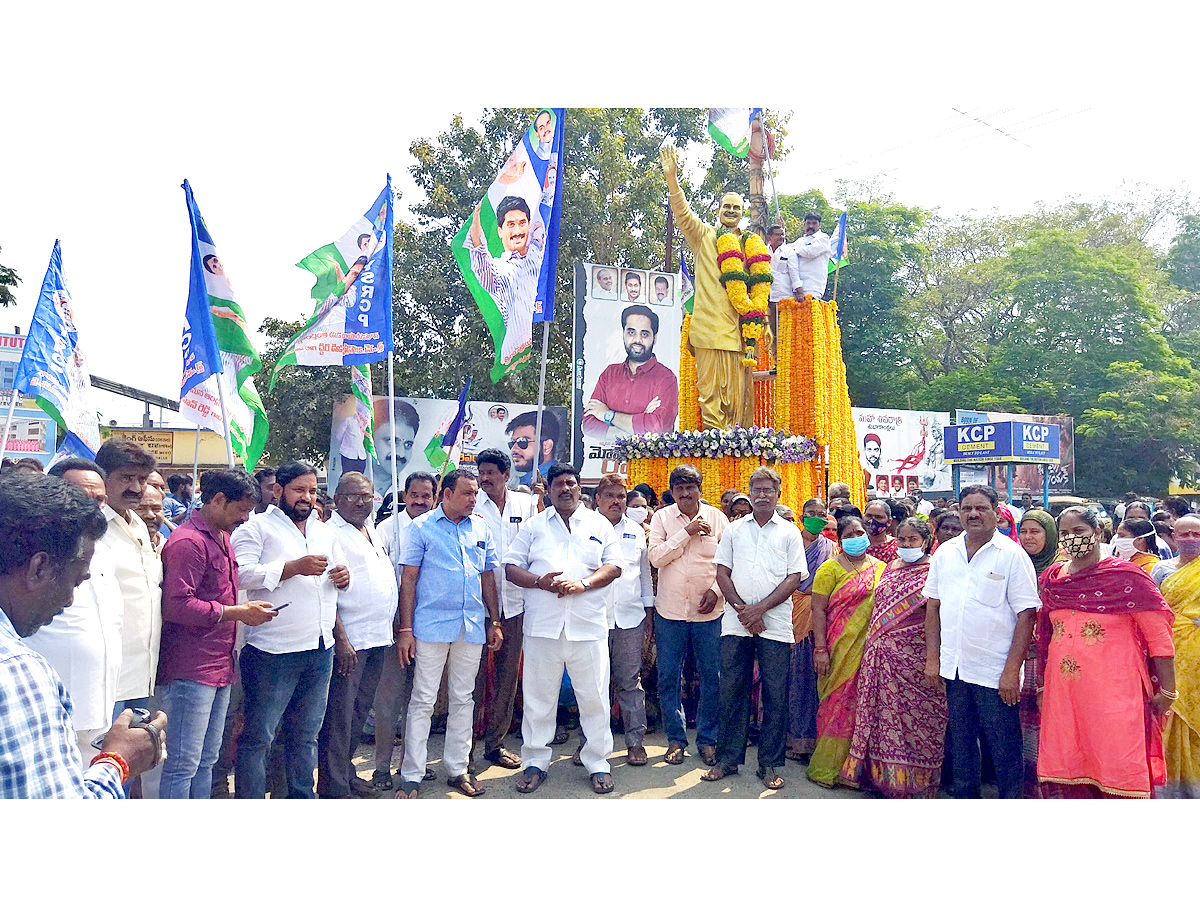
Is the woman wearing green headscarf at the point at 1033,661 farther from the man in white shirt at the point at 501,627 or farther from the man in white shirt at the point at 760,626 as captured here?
the man in white shirt at the point at 501,627

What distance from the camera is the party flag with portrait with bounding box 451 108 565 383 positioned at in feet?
21.5

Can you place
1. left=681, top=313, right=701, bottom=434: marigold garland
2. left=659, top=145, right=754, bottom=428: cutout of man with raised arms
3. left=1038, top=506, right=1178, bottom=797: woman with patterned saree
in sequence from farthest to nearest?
left=681, top=313, right=701, bottom=434: marigold garland < left=659, top=145, right=754, bottom=428: cutout of man with raised arms < left=1038, top=506, right=1178, bottom=797: woman with patterned saree

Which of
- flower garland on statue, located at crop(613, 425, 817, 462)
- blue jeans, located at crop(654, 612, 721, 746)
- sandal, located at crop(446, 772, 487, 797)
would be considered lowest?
sandal, located at crop(446, 772, 487, 797)

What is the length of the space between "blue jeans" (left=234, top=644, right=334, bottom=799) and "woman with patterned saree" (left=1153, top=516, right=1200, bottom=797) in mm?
4209

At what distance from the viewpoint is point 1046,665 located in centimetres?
426

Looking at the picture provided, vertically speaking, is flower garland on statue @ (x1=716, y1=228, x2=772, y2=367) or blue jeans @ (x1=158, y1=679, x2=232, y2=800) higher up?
flower garland on statue @ (x1=716, y1=228, x2=772, y2=367)

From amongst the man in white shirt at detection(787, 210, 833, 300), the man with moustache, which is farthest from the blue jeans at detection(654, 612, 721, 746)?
the man in white shirt at detection(787, 210, 833, 300)

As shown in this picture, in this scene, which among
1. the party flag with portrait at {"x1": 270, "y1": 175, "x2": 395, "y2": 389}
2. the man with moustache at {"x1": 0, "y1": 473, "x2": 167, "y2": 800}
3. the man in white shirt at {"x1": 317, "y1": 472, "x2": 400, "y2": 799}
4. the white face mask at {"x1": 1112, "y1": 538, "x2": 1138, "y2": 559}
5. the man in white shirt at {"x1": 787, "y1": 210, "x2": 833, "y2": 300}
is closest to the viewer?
the man with moustache at {"x1": 0, "y1": 473, "x2": 167, "y2": 800}

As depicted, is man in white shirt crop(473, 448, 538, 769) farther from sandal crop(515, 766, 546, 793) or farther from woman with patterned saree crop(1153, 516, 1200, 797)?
woman with patterned saree crop(1153, 516, 1200, 797)

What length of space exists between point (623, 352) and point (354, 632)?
12.2 metres

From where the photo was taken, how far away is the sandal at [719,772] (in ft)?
16.7

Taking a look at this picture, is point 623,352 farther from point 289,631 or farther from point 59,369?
point 289,631

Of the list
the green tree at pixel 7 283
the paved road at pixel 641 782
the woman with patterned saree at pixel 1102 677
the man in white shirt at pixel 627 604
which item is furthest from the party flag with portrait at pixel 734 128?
the green tree at pixel 7 283

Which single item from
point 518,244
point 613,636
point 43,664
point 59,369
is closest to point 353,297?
point 518,244
